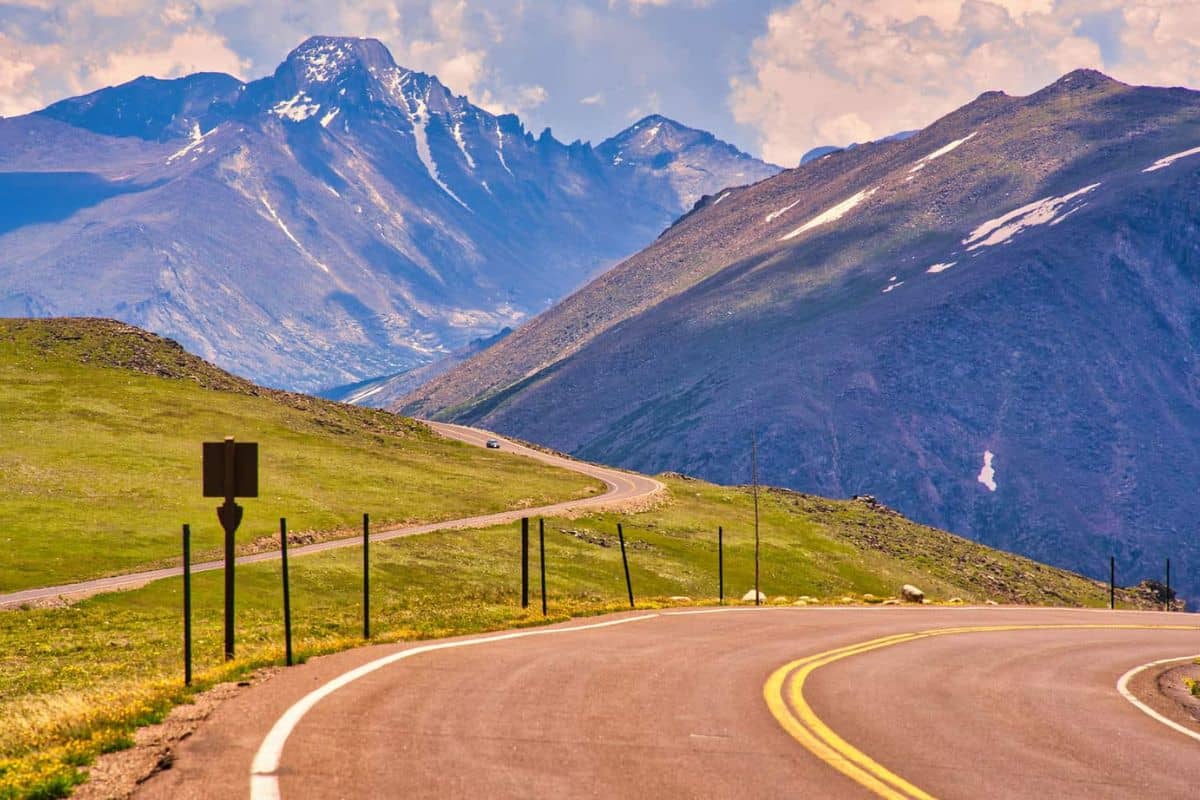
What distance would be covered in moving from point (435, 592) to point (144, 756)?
132ft

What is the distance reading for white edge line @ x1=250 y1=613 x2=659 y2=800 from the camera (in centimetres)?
1033

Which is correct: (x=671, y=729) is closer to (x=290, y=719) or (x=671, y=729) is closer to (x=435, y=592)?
(x=290, y=719)

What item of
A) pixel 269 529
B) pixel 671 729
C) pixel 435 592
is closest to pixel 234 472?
pixel 671 729

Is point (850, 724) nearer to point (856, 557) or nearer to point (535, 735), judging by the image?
point (535, 735)

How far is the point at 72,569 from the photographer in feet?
167

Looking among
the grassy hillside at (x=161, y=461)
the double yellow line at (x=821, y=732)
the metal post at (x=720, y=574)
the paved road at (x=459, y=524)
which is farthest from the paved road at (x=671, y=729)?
the grassy hillside at (x=161, y=461)

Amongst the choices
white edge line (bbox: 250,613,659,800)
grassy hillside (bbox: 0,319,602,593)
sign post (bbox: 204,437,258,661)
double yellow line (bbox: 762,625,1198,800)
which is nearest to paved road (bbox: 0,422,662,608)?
grassy hillside (bbox: 0,319,602,593)

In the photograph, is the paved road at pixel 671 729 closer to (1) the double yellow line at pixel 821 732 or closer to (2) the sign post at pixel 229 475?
(1) the double yellow line at pixel 821 732

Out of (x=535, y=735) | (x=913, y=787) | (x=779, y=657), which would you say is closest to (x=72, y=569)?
(x=779, y=657)

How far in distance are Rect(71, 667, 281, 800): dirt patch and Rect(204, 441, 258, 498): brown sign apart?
5.00 meters

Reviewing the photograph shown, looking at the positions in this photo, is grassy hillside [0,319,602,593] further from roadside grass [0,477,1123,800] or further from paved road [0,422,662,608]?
roadside grass [0,477,1123,800]

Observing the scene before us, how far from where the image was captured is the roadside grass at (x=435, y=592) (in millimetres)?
15367

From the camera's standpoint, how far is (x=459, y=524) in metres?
75.3

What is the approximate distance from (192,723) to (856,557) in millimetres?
81145
